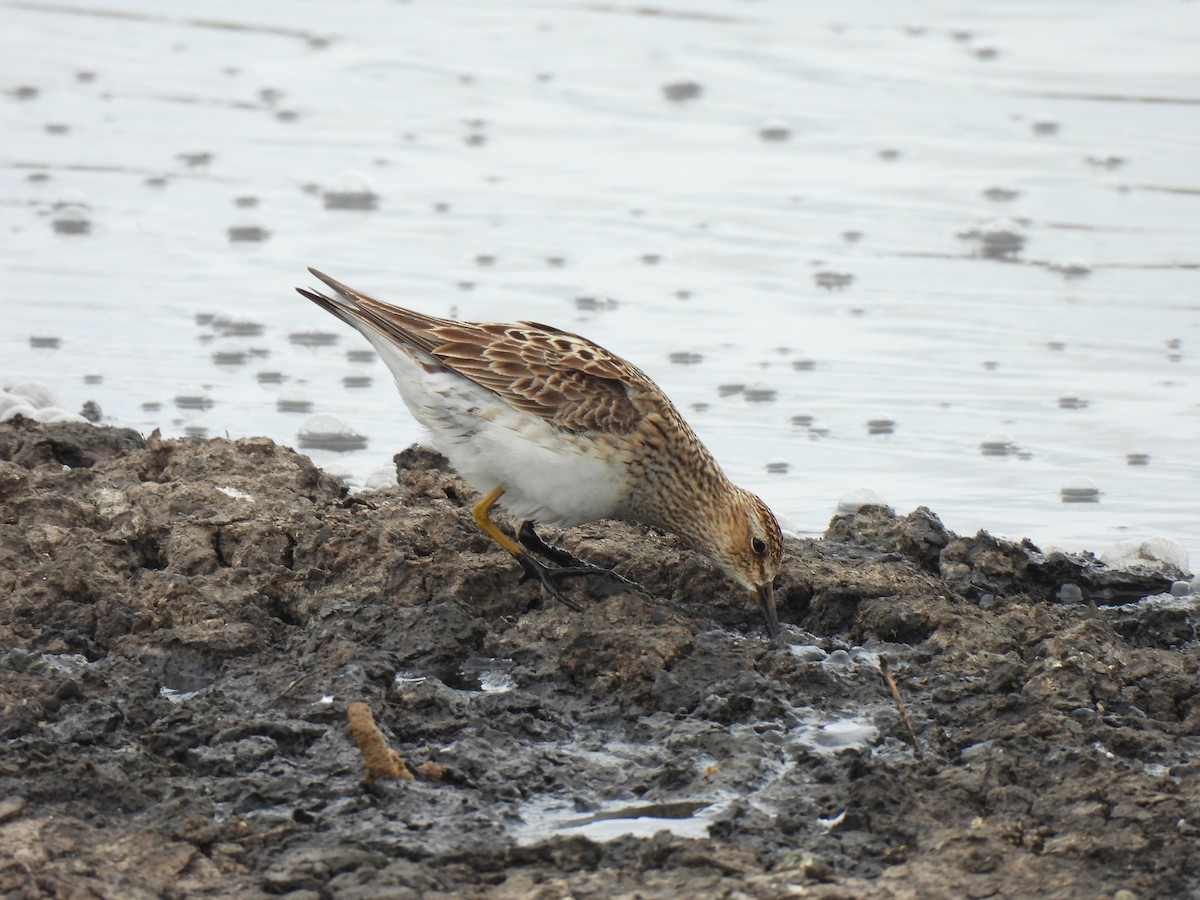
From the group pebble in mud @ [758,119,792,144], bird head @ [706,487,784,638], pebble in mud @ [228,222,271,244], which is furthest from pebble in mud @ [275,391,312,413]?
pebble in mud @ [758,119,792,144]

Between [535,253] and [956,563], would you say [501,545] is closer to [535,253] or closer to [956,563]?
[956,563]

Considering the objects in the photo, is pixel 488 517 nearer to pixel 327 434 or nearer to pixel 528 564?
pixel 528 564

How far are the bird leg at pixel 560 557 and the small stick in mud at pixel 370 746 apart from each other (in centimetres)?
143

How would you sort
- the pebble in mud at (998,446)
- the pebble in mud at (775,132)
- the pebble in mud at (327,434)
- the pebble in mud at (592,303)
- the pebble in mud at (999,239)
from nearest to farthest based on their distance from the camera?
the pebble in mud at (327,434)
the pebble in mud at (998,446)
the pebble in mud at (592,303)
the pebble in mud at (999,239)
the pebble in mud at (775,132)

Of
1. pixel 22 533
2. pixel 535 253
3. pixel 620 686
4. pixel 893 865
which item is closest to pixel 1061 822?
pixel 893 865

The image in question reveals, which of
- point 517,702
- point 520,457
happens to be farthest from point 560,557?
point 517,702

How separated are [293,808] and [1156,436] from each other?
16.5 ft

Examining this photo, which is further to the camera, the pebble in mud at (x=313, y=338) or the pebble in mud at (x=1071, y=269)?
the pebble in mud at (x=1071, y=269)

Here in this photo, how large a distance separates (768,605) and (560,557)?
2.33ft

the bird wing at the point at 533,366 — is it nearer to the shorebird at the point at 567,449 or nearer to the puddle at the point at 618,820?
the shorebird at the point at 567,449

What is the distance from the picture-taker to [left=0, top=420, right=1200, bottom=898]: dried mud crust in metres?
3.73

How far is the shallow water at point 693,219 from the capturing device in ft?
25.7

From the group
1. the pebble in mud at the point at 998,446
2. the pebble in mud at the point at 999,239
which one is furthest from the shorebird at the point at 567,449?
the pebble in mud at the point at 999,239

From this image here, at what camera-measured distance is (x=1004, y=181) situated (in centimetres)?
1138
